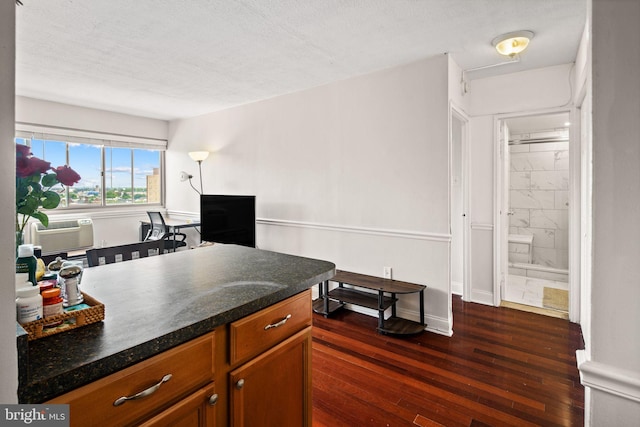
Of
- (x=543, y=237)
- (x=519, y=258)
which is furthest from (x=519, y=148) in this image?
(x=519, y=258)

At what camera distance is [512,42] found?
249 centimetres

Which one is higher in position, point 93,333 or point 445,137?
point 445,137

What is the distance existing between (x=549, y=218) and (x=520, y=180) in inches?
29.8

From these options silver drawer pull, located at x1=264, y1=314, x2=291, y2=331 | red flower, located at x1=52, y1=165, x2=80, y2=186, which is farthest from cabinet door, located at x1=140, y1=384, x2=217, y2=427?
red flower, located at x1=52, y1=165, x2=80, y2=186

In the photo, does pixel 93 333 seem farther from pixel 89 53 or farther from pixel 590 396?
pixel 89 53

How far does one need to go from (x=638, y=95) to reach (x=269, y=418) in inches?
61.2

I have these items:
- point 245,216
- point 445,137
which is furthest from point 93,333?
point 245,216

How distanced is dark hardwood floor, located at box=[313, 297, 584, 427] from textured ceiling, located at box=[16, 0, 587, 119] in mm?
2461

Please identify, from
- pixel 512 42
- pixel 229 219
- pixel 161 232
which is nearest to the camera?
pixel 512 42

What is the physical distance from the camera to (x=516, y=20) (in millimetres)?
2234

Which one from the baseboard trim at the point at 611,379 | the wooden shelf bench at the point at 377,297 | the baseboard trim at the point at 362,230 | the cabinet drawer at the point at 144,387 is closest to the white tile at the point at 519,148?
the baseboard trim at the point at 362,230

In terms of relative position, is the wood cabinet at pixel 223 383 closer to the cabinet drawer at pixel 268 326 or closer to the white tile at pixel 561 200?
the cabinet drawer at pixel 268 326

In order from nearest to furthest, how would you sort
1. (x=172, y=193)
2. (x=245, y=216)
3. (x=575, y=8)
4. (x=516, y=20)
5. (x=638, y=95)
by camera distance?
1. (x=638, y=95)
2. (x=575, y=8)
3. (x=516, y=20)
4. (x=245, y=216)
5. (x=172, y=193)

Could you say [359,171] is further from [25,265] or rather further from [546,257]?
[546,257]
